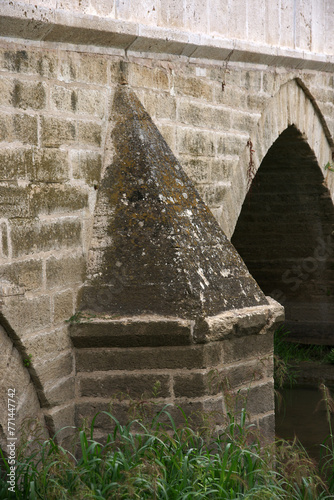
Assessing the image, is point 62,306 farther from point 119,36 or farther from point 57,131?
point 119,36

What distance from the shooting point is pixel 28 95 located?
3383 mm

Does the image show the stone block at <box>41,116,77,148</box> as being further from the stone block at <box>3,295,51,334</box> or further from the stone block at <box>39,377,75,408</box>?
the stone block at <box>39,377,75,408</box>

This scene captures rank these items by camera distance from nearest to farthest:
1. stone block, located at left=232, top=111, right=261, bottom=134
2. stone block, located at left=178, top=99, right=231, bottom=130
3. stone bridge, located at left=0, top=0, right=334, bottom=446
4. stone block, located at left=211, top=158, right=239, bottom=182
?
stone bridge, located at left=0, top=0, right=334, bottom=446
stone block, located at left=178, top=99, right=231, bottom=130
stone block, located at left=211, top=158, right=239, bottom=182
stone block, located at left=232, top=111, right=261, bottom=134

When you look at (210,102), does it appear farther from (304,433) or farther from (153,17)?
(304,433)

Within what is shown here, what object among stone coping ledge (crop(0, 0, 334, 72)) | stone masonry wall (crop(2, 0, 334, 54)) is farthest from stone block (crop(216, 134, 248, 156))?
stone masonry wall (crop(2, 0, 334, 54))

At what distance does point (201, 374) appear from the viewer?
3529 millimetres

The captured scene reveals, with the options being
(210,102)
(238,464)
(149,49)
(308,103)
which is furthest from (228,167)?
(238,464)

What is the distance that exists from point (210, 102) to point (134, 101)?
0.97 meters

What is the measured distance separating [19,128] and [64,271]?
2.45 feet

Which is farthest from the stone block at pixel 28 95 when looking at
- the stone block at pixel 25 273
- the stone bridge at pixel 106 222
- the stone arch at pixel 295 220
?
the stone arch at pixel 295 220

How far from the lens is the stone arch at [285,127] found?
524cm

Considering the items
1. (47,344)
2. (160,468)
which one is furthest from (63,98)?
(160,468)

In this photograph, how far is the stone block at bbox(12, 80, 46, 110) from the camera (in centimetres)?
332

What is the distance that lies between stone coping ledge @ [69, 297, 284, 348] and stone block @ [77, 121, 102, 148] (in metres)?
0.91
